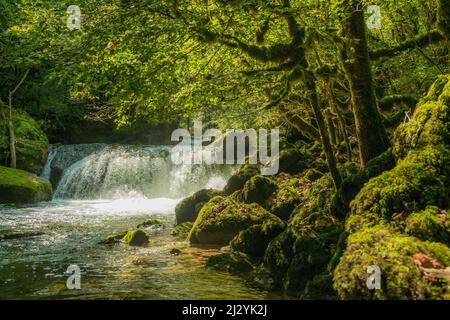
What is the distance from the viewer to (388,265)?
195 inches

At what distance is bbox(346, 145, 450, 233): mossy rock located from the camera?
6.02 meters

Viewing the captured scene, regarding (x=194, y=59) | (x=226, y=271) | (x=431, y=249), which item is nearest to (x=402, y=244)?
(x=431, y=249)

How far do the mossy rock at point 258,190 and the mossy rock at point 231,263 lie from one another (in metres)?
4.22

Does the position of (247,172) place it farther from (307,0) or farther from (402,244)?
(402,244)

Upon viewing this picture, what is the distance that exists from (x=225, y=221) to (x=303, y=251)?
3.94 m

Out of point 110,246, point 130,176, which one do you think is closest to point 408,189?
point 110,246

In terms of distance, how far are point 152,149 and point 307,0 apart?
66.2 feet

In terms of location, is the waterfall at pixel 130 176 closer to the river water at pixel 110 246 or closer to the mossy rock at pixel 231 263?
the river water at pixel 110 246

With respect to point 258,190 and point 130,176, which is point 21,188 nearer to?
point 130,176

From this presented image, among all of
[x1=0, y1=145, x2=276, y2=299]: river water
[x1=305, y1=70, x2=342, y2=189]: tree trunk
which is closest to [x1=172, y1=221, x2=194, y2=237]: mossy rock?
[x1=0, y1=145, x2=276, y2=299]: river water

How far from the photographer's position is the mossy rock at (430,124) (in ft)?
21.6

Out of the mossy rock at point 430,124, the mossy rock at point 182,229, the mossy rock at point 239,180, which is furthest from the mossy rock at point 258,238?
the mossy rock at point 239,180

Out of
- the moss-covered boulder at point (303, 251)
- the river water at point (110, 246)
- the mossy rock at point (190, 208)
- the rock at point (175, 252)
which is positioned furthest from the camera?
the mossy rock at point (190, 208)
